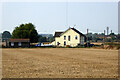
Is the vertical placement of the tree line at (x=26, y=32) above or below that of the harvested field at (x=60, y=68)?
above

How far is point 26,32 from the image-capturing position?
89625 mm

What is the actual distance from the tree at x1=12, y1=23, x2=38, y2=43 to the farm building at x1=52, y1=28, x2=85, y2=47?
15.4m

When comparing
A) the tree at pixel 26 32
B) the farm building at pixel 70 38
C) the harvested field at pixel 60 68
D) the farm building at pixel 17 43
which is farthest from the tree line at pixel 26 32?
the harvested field at pixel 60 68

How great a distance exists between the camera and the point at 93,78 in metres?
10.8

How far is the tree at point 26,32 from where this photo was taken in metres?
89.2

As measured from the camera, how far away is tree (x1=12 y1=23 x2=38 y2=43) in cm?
8921

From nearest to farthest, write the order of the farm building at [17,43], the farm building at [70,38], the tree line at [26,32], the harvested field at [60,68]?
1. the harvested field at [60,68]
2. the farm building at [17,43]
3. the farm building at [70,38]
4. the tree line at [26,32]

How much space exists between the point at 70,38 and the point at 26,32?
827 inches

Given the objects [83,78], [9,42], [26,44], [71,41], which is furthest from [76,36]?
[83,78]

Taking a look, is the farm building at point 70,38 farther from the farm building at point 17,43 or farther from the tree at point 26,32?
the tree at point 26,32

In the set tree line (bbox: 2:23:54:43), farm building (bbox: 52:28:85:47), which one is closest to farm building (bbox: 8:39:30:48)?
farm building (bbox: 52:28:85:47)

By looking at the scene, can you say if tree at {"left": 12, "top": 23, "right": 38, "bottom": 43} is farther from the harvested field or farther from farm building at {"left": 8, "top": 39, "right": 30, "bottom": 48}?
the harvested field

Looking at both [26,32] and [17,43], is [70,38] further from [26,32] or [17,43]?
[26,32]

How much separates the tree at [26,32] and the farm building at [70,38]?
1538 cm
